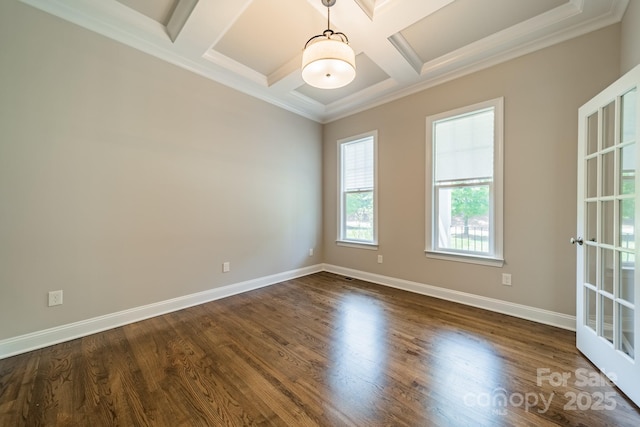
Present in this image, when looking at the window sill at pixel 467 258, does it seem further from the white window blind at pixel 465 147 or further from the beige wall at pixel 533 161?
the white window blind at pixel 465 147

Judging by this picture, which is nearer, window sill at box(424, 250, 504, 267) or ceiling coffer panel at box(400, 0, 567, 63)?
ceiling coffer panel at box(400, 0, 567, 63)

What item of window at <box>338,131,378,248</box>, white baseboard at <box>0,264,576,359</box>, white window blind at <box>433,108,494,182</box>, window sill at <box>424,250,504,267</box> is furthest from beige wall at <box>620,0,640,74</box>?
window at <box>338,131,378,248</box>

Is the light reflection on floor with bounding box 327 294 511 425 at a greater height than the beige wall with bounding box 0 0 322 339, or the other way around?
the beige wall with bounding box 0 0 322 339

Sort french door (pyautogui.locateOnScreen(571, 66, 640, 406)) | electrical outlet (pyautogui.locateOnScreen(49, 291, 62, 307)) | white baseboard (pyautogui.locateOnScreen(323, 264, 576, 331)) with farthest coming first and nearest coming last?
1. white baseboard (pyautogui.locateOnScreen(323, 264, 576, 331))
2. electrical outlet (pyautogui.locateOnScreen(49, 291, 62, 307))
3. french door (pyautogui.locateOnScreen(571, 66, 640, 406))

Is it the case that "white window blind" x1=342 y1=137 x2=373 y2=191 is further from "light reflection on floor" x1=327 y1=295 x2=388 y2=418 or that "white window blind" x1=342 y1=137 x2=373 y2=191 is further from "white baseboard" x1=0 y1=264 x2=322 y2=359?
"white baseboard" x1=0 y1=264 x2=322 y2=359

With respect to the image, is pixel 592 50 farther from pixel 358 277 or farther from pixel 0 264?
pixel 0 264

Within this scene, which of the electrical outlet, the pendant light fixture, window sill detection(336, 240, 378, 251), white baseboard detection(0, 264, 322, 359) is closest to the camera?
the pendant light fixture

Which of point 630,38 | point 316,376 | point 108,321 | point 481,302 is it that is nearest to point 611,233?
point 481,302

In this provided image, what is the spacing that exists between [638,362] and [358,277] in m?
2.94

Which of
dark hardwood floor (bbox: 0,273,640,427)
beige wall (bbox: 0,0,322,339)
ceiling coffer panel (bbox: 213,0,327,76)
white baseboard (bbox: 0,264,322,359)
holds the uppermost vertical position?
ceiling coffer panel (bbox: 213,0,327,76)

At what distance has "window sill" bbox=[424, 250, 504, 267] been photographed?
275 cm

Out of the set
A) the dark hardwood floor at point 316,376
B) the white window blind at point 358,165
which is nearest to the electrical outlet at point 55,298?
the dark hardwood floor at point 316,376

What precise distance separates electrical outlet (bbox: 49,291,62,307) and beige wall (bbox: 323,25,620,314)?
384 cm

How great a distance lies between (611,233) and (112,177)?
422cm
